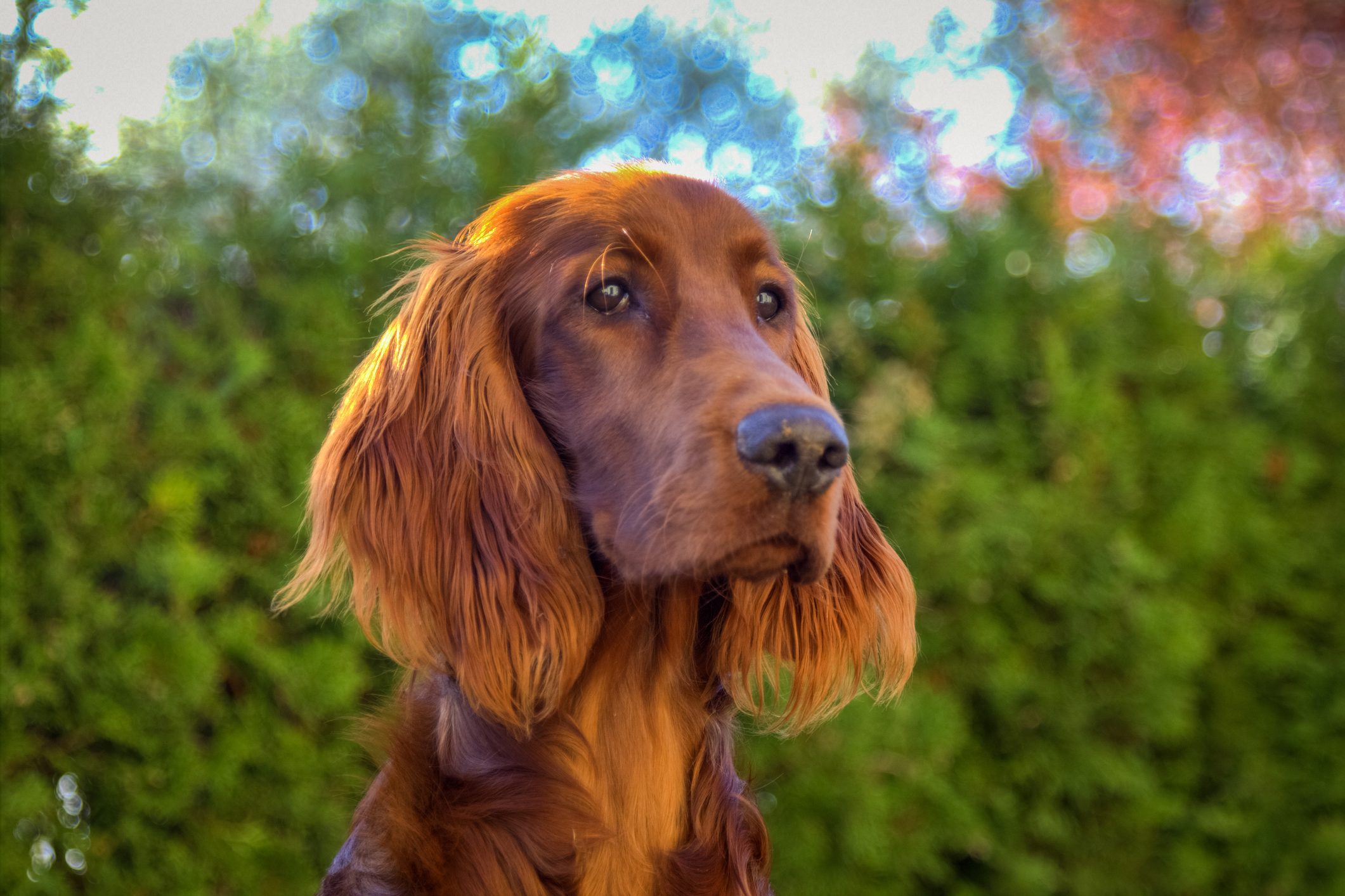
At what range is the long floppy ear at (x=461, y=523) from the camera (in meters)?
1.95

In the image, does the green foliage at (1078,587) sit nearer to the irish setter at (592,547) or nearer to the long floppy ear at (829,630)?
the long floppy ear at (829,630)

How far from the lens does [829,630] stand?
232cm

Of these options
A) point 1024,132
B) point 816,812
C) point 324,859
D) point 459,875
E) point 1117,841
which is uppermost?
point 1024,132

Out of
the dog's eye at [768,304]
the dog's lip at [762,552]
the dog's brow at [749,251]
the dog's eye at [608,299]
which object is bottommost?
the dog's lip at [762,552]

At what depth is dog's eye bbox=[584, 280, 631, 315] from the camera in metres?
2.08

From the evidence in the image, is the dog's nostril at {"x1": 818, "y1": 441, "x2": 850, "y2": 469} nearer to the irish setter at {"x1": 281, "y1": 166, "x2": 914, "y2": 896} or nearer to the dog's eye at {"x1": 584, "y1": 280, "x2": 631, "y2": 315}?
the irish setter at {"x1": 281, "y1": 166, "x2": 914, "y2": 896}

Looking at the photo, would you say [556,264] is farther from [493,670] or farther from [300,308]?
[300,308]

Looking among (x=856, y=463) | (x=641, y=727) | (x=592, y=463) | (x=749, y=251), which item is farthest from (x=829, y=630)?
(x=856, y=463)

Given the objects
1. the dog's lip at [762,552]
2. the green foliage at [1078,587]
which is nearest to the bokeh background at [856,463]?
the green foliage at [1078,587]

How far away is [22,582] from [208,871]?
1.01 m

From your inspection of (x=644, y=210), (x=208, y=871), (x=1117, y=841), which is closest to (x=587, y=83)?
(x=644, y=210)

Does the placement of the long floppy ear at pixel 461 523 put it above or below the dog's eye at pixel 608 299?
below

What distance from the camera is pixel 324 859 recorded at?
3471 mm

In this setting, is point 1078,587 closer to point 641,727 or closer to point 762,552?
point 641,727
